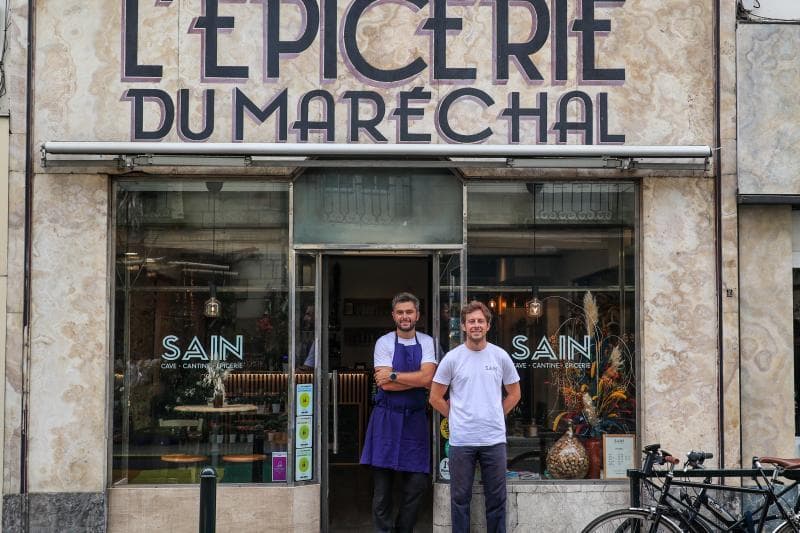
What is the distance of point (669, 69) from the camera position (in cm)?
864

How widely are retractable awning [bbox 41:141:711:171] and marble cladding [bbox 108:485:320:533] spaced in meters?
2.67

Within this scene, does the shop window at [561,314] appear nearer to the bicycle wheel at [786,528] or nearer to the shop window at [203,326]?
the shop window at [203,326]

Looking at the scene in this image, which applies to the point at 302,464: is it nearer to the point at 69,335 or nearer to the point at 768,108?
the point at 69,335

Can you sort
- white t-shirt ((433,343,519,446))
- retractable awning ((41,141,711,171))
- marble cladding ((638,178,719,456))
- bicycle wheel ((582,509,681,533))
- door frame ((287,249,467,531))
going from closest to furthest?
bicycle wheel ((582,509,681,533))
white t-shirt ((433,343,519,446))
retractable awning ((41,141,711,171))
marble cladding ((638,178,719,456))
door frame ((287,249,467,531))

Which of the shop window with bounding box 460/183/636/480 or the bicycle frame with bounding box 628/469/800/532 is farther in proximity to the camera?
the shop window with bounding box 460/183/636/480

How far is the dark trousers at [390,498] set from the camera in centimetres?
804

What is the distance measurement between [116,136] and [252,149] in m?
1.20

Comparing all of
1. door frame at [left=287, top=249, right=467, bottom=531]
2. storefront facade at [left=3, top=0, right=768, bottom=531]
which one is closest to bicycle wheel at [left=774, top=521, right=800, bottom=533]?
storefront facade at [left=3, top=0, right=768, bottom=531]

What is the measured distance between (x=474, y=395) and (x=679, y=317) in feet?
6.81

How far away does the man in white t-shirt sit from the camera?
A: 7590 millimetres

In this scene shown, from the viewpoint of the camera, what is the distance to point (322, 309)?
8.75m

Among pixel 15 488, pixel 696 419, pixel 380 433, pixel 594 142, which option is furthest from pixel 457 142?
pixel 15 488

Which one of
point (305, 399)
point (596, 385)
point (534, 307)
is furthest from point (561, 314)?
point (305, 399)

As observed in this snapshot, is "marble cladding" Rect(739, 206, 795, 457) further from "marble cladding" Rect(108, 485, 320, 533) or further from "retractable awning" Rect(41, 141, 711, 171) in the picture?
"marble cladding" Rect(108, 485, 320, 533)
